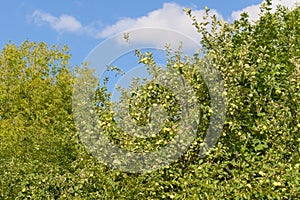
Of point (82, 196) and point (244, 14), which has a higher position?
point (244, 14)

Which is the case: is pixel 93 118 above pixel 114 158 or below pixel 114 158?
above

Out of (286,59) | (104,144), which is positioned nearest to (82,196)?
Answer: (104,144)

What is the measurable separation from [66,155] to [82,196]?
9.71 feet

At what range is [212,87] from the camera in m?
6.55

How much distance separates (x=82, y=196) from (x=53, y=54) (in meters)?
18.0

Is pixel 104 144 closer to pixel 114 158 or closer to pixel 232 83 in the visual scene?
pixel 114 158

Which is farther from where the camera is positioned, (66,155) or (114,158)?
(66,155)

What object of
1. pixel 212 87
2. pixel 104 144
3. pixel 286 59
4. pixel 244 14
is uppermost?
pixel 244 14

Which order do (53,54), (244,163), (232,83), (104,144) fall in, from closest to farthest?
(244,163) < (232,83) < (104,144) < (53,54)

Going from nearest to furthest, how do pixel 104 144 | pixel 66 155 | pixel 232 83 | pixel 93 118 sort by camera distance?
pixel 232 83, pixel 104 144, pixel 93 118, pixel 66 155

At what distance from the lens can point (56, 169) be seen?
839 cm

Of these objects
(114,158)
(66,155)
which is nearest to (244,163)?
(114,158)

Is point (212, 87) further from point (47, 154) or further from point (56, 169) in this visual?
point (47, 154)

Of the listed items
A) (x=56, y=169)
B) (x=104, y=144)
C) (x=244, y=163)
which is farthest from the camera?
(x=56, y=169)
